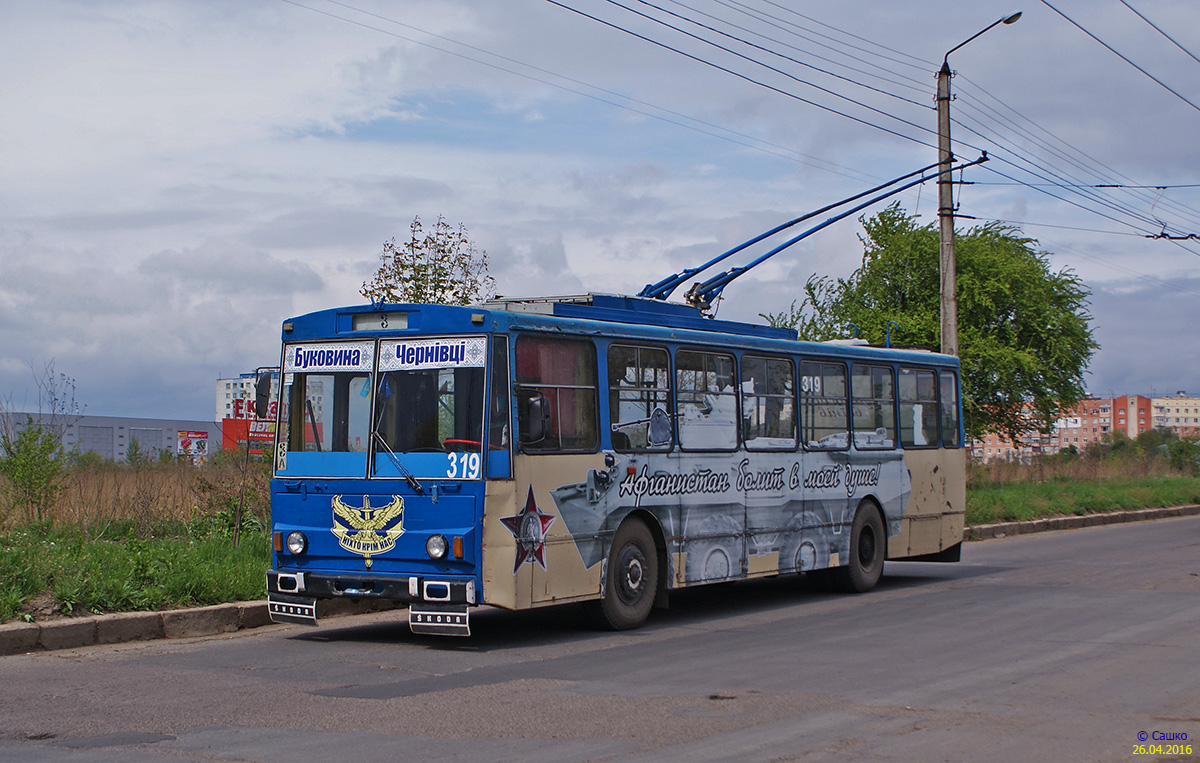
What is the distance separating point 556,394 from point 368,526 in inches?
75.8

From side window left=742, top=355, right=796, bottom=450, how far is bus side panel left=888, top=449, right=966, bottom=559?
9.39ft

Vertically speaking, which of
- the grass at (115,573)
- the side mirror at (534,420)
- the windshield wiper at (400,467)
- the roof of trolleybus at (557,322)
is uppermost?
the roof of trolleybus at (557,322)

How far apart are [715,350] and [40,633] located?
21.7ft

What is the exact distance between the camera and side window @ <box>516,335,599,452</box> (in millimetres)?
10023

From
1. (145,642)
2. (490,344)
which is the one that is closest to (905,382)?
(490,344)

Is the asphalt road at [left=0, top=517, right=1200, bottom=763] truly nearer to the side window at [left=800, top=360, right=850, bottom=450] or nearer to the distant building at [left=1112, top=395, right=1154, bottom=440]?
the side window at [left=800, top=360, right=850, bottom=450]

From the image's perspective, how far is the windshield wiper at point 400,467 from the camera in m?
9.85

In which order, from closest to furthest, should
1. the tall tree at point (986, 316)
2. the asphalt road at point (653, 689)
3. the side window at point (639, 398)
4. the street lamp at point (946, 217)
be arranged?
the asphalt road at point (653, 689), the side window at point (639, 398), the street lamp at point (946, 217), the tall tree at point (986, 316)

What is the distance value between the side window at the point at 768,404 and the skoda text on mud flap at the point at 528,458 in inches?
0.9

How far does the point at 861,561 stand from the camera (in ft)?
48.1

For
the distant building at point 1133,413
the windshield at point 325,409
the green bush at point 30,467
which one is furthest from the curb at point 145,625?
the distant building at point 1133,413

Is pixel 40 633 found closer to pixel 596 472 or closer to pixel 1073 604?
pixel 596 472

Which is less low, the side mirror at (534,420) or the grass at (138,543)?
the side mirror at (534,420)

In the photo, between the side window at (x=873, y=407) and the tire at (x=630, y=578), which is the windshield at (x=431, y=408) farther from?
the side window at (x=873, y=407)
